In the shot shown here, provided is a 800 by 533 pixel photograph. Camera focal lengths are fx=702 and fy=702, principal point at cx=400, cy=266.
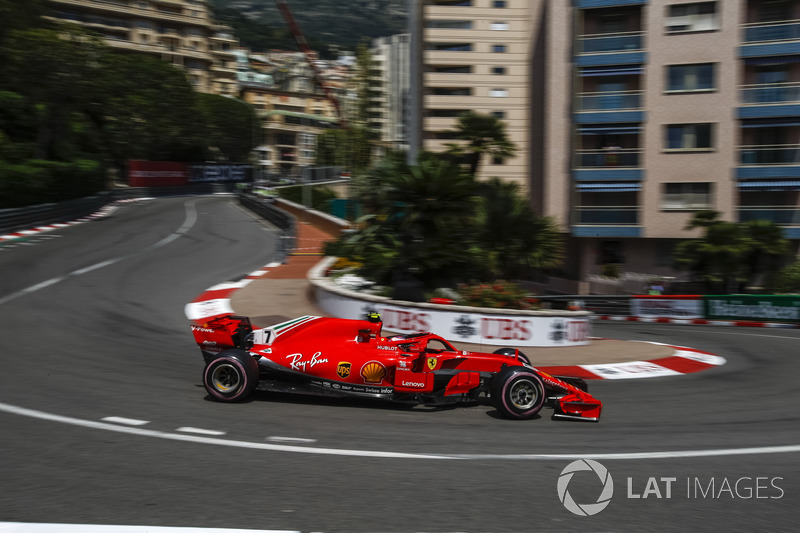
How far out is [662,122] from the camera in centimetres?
3628

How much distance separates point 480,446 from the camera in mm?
7652

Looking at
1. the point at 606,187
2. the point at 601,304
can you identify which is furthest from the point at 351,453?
the point at 606,187

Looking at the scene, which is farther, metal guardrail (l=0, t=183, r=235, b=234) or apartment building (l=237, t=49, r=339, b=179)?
apartment building (l=237, t=49, r=339, b=179)

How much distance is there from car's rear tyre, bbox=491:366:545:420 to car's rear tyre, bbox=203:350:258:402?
309 cm

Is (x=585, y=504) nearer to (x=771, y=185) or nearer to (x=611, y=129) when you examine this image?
(x=771, y=185)

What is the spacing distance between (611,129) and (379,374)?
104 ft

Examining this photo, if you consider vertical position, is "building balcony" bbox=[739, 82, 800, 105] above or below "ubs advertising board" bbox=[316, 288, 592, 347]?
above

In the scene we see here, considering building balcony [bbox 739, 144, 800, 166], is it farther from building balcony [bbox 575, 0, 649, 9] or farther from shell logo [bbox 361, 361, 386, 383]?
shell logo [bbox 361, 361, 386, 383]

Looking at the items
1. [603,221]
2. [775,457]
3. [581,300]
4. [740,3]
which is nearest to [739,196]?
[603,221]

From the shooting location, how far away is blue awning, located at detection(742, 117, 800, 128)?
113 feet

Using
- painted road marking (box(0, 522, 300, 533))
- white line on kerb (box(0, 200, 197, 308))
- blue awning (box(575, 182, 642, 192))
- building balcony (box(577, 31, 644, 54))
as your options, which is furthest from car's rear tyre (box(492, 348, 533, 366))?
building balcony (box(577, 31, 644, 54))

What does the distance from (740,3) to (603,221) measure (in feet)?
41.6

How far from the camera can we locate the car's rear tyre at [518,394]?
28.9 feet

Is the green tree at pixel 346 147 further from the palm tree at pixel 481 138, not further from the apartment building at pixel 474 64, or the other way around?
the palm tree at pixel 481 138
